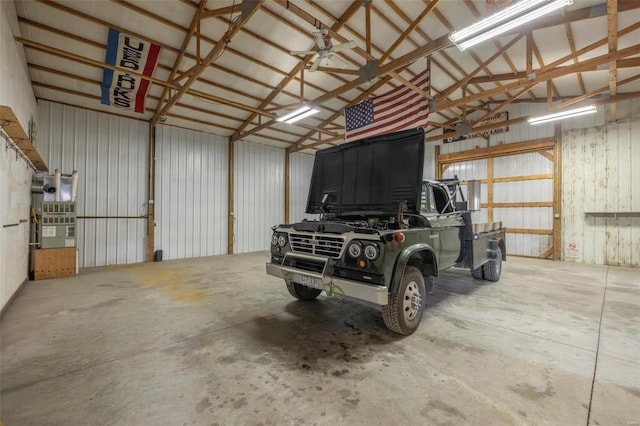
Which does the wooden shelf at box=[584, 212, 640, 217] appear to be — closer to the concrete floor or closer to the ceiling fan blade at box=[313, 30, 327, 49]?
the concrete floor

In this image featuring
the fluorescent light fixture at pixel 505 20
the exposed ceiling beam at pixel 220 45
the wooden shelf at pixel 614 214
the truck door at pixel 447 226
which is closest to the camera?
the fluorescent light fixture at pixel 505 20

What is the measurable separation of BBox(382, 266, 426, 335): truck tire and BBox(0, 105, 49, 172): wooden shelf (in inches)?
181

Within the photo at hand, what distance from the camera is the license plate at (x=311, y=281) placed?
9.71 feet

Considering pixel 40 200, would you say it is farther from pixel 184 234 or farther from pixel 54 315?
pixel 54 315

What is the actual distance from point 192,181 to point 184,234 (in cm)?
189

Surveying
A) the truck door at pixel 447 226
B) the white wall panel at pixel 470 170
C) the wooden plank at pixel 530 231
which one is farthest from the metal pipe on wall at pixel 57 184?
the wooden plank at pixel 530 231

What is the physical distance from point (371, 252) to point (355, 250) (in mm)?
188

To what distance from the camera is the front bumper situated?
2.55 metres

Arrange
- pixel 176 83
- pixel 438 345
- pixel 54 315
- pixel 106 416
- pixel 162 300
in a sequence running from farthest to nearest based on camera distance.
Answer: pixel 176 83
pixel 162 300
pixel 54 315
pixel 438 345
pixel 106 416

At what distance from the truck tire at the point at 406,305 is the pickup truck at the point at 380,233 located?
0.4 inches

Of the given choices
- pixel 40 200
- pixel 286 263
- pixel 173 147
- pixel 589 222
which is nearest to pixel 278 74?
pixel 173 147

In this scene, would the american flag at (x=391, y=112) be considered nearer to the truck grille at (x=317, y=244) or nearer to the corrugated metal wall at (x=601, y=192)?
the truck grille at (x=317, y=244)

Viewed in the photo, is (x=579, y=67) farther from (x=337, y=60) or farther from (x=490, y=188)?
(x=490, y=188)

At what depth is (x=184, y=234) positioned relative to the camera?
9.19 meters
